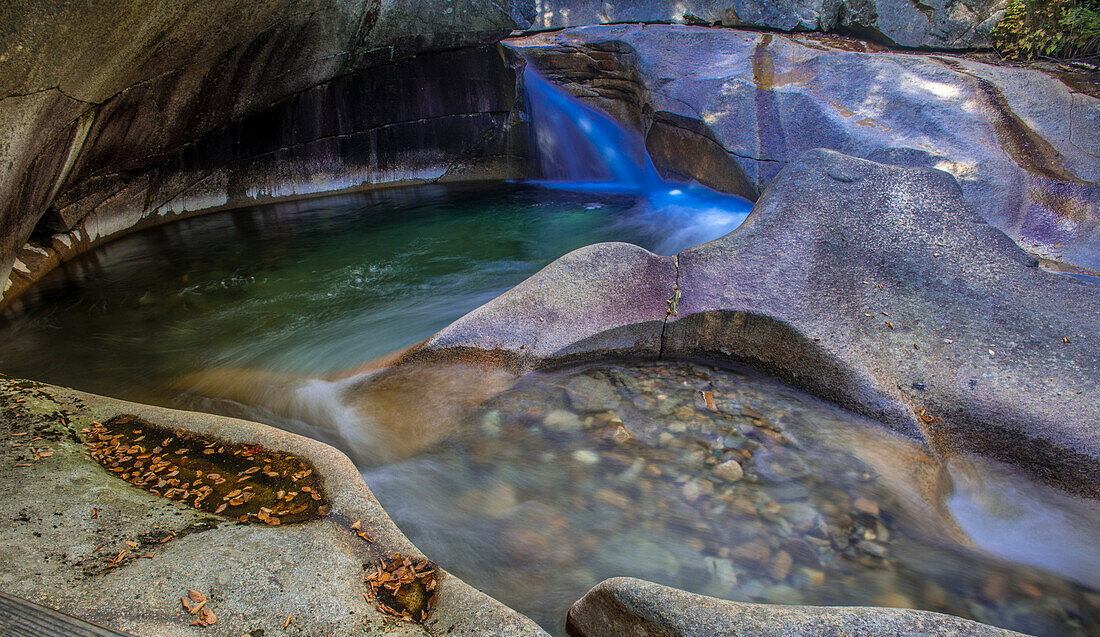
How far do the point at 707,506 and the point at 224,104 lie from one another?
303 inches

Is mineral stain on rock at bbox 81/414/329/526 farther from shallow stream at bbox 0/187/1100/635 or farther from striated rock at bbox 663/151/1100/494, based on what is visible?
striated rock at bbox 663/151/1100/494

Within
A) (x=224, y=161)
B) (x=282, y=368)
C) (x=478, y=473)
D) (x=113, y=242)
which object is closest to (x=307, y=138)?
(x=224, y=161)

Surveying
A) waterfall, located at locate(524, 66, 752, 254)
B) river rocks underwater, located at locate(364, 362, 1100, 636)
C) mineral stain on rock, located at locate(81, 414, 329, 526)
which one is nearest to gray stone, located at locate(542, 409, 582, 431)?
river rocks underwater, located at locate(364, 362, 1100, 636)

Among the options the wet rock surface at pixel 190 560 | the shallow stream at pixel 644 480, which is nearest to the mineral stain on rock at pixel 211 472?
the wet rock surface at pixel 190 560

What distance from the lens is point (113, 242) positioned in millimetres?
7152

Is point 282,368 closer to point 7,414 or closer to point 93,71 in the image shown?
point 7,414

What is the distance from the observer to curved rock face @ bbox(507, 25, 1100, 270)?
548 cm

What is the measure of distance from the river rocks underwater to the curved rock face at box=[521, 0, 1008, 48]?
793 centimetres

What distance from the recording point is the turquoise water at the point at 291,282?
436cm

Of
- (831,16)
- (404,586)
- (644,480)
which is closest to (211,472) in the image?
(404,586)

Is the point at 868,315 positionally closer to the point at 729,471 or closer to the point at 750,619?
the point at 729,471

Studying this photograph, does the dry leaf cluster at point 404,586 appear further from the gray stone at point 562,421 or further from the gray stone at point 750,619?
the gray stone at point 562,421

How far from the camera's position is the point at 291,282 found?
5941mm

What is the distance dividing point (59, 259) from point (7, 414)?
461 cm
